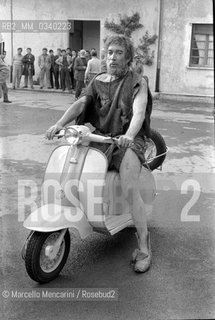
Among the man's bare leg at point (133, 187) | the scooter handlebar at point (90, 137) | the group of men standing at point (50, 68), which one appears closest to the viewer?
the scooter handlebar at point (90, 137)

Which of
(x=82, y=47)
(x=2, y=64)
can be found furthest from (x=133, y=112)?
(x=82, y=47)

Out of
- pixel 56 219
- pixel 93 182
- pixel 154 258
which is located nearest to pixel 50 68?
pixel 154 258

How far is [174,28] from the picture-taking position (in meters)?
15.8

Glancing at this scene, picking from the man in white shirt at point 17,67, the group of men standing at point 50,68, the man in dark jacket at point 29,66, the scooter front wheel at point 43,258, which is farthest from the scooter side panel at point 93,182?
the man in dark jacket at point 29,66

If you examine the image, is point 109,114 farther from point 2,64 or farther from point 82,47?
point 82,47

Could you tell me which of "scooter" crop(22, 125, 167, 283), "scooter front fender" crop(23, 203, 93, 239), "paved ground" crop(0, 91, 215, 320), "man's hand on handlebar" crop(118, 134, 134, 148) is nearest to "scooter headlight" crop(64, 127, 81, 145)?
"scooter" crop(22, 125, 167, 283)

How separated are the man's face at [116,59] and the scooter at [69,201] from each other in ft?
1.74

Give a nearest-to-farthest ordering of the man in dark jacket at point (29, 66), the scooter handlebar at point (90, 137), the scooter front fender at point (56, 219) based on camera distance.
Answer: the scooter front fender at point (56, 219) → the scooter handlebar at point (90, 137) → the man in dark jacket at point (29, 66)

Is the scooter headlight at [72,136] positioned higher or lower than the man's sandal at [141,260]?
higher

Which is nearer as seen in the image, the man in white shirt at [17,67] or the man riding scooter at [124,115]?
the man riding scooter at [124,115]

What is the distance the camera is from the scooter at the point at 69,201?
282 centimetres

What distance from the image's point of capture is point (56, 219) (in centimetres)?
284

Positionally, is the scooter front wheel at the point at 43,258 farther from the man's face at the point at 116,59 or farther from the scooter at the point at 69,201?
the man's face at the point at 116,59

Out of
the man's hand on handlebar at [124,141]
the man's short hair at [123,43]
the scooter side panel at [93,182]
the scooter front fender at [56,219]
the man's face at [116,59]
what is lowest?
the scooter front fender at [56,219]
